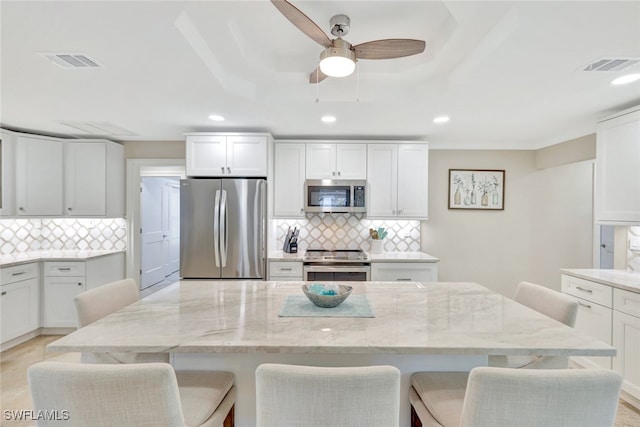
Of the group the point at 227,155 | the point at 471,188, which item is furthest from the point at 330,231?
the point at 471,188

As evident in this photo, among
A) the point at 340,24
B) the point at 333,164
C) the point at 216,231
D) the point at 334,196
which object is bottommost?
the point at 216,231

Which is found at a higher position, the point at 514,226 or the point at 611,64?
the point at 611,64

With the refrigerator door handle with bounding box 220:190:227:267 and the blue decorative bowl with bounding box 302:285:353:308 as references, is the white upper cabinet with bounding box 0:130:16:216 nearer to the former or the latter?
the refrigerator door handle with bounding box 220:190:227:267

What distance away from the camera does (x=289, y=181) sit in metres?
3.88

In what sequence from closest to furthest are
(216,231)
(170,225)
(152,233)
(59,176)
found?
(216,231) → (59,176) → (152,233) → (170,225)

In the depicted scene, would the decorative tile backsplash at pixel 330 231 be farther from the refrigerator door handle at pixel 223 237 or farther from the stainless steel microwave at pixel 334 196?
the refrigerator door handle at pixel 223 237

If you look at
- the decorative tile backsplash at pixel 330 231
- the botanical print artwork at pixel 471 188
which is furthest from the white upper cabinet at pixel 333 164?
the botanical print artwork at pixel 471 188

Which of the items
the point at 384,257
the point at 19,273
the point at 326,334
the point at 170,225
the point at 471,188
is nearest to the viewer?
the point at 326,334

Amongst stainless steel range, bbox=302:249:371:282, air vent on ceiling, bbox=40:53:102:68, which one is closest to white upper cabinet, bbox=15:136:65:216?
air vent on ceiling, bbox=40:53:102:68

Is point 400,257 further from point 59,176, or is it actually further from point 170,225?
point 170,225

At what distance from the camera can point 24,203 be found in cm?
362

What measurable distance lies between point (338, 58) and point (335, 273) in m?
2.43

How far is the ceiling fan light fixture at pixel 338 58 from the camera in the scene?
1536 mm

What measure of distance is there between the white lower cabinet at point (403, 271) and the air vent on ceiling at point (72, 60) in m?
3.02
